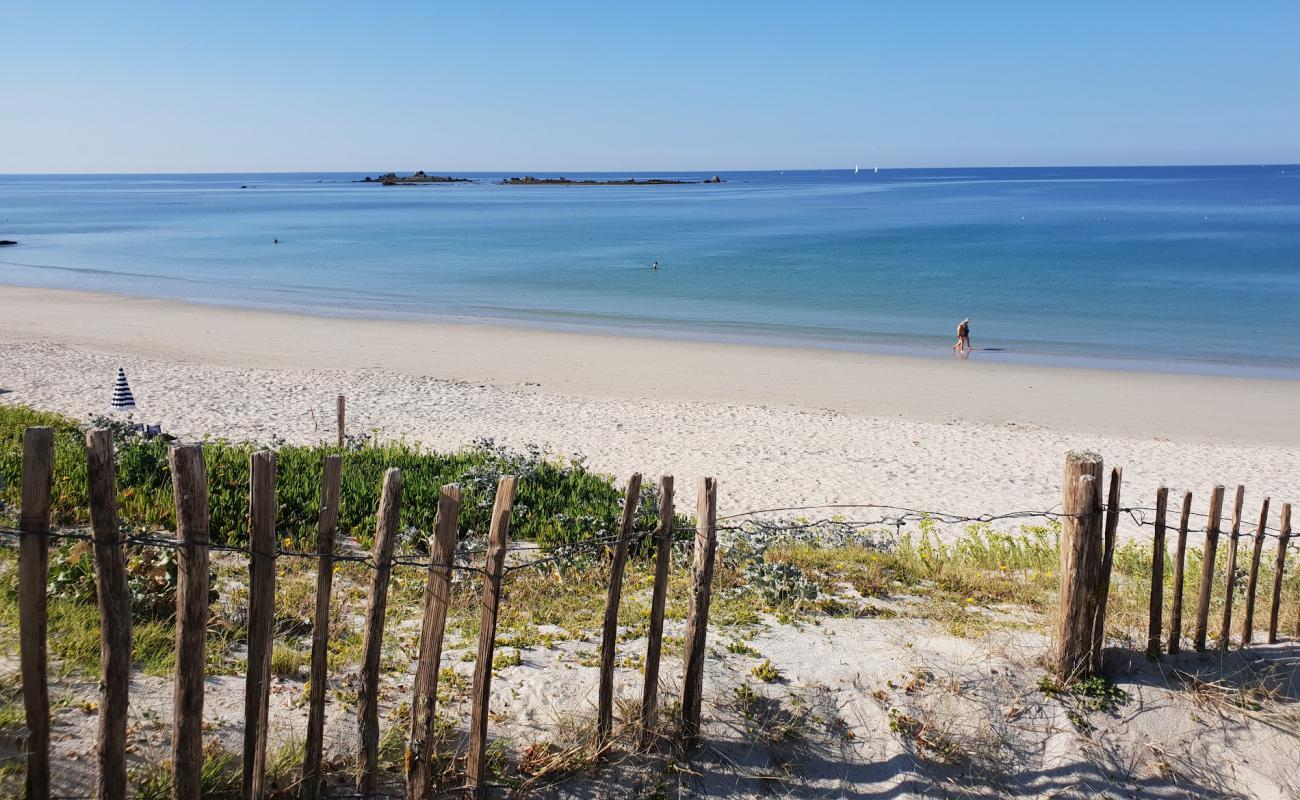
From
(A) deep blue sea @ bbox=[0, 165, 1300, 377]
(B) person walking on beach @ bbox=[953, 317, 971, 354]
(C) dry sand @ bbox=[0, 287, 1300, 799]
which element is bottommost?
(C) dry sand @ bbox=[0, 287, 1300, 799]

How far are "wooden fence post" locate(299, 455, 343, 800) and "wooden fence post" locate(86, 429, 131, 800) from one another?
28.8 inches

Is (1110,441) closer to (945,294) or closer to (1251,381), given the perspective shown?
(1251,381)

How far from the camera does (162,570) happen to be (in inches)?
235

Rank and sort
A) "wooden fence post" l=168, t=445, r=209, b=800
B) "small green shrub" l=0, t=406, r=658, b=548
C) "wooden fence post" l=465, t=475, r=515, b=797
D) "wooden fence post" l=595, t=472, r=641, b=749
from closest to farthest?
"wooden fence post" l=168, t=445, r=209, b=800, "wooden fence post" l=465, t=475, r=515, b=797, "wooden fence post" l=595, t=472, r=641, b=749, "small green shrub" l=0, t=406, r=658, b=548

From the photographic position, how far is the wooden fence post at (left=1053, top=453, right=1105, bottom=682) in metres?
5.48

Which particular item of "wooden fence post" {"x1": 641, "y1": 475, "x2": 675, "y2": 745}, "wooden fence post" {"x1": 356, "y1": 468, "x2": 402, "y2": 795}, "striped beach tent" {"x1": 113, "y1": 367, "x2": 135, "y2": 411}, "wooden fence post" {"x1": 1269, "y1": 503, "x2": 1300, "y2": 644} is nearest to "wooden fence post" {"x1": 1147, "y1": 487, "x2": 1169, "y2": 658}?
"wooden fence post" {"x1": 1269, "y1": 503, "x2": 1300, "y2": 644}

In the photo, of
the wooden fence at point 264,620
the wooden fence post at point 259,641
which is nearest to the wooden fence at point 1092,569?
the wooden fence at point 264,620

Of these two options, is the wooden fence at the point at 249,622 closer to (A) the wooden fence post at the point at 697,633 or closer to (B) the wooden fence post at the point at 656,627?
(B) the wooden fence post at the point at 656,627

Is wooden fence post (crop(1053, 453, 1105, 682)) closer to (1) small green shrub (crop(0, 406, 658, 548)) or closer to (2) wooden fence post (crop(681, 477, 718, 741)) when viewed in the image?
(2) wooden fence post (crop(681, 477, 718, 741))

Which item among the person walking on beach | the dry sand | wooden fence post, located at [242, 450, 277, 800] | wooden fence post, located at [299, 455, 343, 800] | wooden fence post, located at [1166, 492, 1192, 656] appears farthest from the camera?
the person walking on beach

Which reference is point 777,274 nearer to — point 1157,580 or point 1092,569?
point 1157,580

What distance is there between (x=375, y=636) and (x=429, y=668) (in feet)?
0.96

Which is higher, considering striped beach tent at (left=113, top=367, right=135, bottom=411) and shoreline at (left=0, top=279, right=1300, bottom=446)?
shoreline at (left=0, top=279, right=1300, bottom=446)

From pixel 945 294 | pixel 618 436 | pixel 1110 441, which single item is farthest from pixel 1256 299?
pixel 618 436
